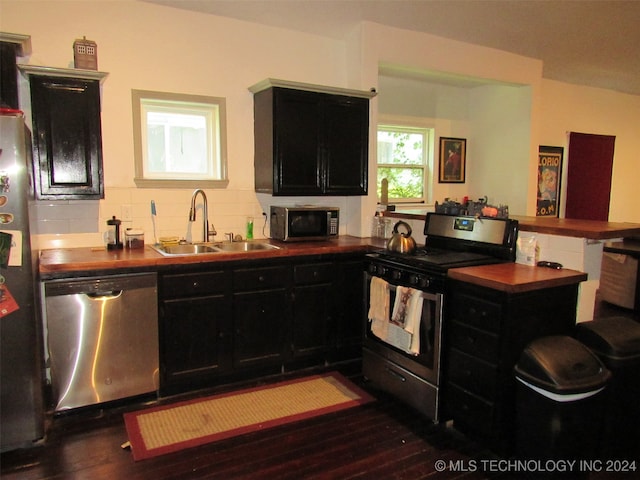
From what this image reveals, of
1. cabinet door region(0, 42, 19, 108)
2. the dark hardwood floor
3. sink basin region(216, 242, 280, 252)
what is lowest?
the dark hardwood floor

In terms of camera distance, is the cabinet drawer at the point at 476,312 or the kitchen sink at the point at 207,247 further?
the kitchen sink at the point at 207,247

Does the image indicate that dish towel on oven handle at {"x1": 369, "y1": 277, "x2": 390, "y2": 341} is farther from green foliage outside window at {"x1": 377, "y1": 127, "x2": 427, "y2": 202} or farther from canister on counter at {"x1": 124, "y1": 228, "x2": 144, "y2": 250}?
green foliage outside window at {"x1": 377, "y1": 127, "x2": 427, "y2": 202}

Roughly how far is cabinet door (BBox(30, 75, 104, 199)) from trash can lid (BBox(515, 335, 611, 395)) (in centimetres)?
286

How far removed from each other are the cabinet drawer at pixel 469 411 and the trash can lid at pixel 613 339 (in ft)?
2.05

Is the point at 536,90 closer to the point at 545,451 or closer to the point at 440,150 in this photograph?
the point at 440,150

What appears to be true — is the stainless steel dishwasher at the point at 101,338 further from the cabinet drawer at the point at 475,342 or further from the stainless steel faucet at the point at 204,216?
the cabinet drawer at the point at 475,342

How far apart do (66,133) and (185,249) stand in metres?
1.11

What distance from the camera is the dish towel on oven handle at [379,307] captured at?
2951mm

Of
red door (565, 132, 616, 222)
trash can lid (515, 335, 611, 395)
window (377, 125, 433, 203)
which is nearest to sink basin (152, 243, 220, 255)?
trash can lid (515, 335, 611, 395)

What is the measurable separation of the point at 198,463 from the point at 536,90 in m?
4.96

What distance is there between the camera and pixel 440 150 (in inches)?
217

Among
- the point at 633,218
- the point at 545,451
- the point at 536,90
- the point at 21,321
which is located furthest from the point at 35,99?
the point at 633,218

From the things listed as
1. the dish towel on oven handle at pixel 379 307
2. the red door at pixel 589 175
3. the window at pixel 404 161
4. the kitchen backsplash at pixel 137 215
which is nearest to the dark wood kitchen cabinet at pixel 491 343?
the dish towel on oven handle at pixel 379 307

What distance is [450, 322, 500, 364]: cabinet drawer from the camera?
7.64 ft
